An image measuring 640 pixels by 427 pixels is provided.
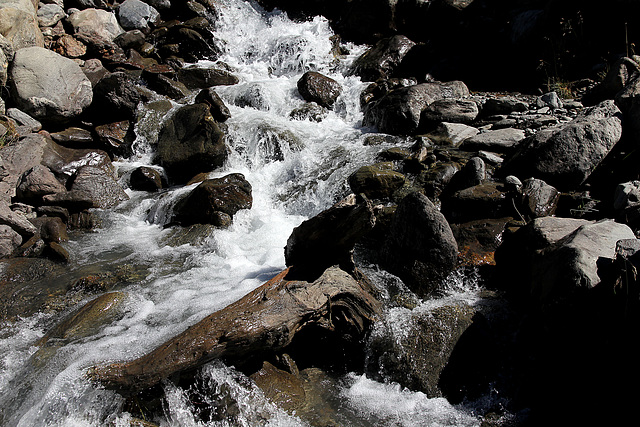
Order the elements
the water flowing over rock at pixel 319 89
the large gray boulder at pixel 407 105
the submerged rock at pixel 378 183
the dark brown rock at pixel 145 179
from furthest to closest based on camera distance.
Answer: the water flowing over rock at pixel 319 89
the large gray boulder at pixel 407 105
the dark brown rock at pixel 145 179
the submerged rock at pixel 378 183

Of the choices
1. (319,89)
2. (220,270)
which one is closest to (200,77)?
(319,89)

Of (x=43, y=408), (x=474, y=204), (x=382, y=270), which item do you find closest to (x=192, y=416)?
(x=43, y=408)

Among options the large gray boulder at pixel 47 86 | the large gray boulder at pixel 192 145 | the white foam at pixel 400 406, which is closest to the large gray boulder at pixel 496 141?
the white foam at pixel 400 406

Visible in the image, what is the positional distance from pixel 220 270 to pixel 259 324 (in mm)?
2428

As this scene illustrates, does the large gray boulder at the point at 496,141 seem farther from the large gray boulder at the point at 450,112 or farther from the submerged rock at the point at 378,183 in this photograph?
the submerged rock at the point at 378,183

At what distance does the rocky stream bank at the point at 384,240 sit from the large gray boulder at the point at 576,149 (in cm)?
2

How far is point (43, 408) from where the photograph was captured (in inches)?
99.9

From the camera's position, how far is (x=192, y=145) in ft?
26.8

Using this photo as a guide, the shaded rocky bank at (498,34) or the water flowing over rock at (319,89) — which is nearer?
the shaded rocky bank at (498,34)

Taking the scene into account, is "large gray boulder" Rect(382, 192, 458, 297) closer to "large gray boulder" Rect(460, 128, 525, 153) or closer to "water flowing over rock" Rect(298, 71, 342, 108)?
"large gray boulder" Rect(460, 128, 525, 153)

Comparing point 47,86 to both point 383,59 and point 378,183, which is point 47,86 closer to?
point 378,183

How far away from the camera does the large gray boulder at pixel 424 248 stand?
3945 millimetres

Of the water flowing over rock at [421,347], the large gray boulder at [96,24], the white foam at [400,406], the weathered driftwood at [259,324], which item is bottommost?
the white foam at [400,406]

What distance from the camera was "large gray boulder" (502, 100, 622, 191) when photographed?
194 inches
